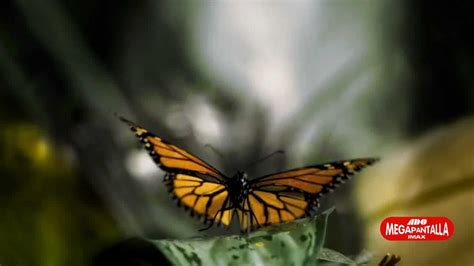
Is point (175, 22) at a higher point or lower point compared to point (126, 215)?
higher

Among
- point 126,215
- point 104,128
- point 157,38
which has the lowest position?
point 126,215

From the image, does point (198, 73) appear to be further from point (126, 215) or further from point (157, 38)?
point (126, 215)

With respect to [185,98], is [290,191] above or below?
Answer: below

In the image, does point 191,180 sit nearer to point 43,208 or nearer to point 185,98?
point 185,98

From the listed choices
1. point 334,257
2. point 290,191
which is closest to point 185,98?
point 290,191

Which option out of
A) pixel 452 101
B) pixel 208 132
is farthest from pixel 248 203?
pixel 452 101

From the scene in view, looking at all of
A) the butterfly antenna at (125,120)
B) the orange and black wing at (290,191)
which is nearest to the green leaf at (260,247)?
the orange and black wing at (290,191)

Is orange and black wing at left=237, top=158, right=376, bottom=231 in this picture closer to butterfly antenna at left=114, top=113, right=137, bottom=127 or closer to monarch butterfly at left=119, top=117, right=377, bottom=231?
monarch butterfly at left=119, top=117, right=377, bottom=231
